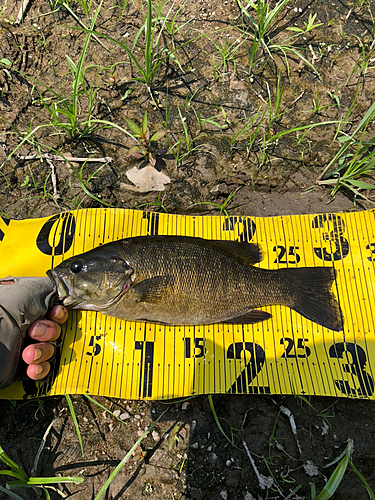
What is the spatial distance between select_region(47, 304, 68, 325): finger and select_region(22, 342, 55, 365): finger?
27 cm

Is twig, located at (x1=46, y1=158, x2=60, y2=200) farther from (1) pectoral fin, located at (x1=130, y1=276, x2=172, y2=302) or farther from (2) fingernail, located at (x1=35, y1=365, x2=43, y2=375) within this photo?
(2) fingernail, located at (x1=35, y1=365, x2=43, y2=375)

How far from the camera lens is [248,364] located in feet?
10.3

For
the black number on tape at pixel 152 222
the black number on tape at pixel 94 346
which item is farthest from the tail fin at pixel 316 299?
the black number on tape at pixel 94 346

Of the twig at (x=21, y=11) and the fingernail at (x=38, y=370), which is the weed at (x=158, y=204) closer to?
the fingernail at (x=38, y=370)

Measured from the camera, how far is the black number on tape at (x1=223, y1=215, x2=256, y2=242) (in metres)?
3.62

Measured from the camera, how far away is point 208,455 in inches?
112

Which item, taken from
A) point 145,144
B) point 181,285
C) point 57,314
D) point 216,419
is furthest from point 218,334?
point 145,144

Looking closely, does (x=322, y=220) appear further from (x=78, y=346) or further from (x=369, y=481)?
(x=78, y=346)

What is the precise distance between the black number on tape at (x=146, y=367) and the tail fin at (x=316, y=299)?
5.39 feet

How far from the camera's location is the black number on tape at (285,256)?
3.55 meters

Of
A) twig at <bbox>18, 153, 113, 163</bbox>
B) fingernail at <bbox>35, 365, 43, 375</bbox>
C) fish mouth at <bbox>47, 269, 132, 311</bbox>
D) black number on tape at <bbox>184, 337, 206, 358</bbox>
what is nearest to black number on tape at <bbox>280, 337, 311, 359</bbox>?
black number on tape at <bbox>184, 337, 206, 358</bbox>

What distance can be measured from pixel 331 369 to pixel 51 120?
4.55 meters

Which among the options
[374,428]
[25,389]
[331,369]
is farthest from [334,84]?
[25,389]

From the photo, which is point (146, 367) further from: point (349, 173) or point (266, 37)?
point (266, 37)
